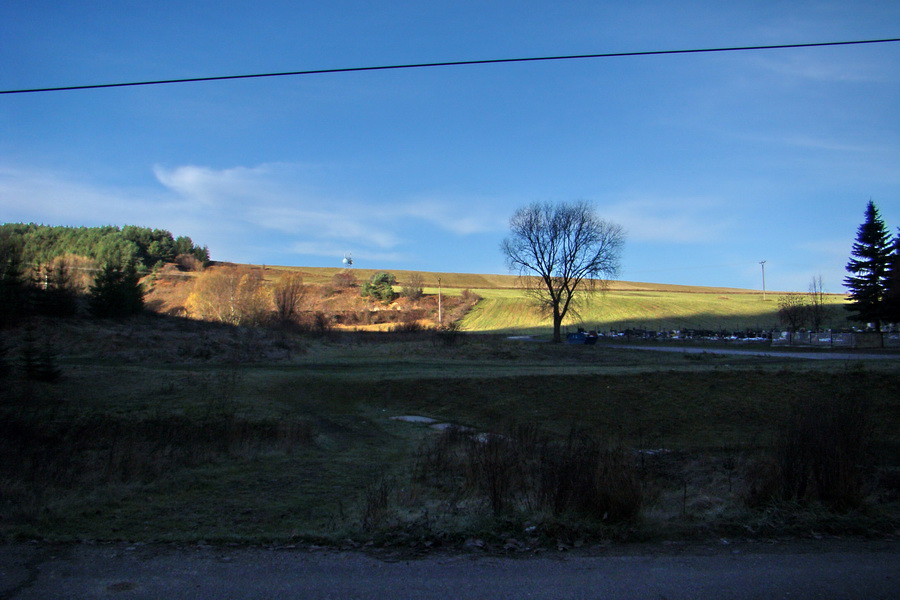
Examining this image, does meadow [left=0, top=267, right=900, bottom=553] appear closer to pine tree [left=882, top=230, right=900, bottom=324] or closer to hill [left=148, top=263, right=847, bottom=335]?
pine tree [left=882, top=230, right=900, bottom=324]

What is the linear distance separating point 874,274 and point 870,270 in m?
0.71

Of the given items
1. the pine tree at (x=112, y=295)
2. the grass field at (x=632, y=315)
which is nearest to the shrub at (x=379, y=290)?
the grass field at (x=632, y=315)

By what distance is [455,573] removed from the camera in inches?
193

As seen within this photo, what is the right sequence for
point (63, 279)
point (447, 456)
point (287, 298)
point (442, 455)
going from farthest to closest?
1. point (287, 298)
2. point (63, 279)
3. point (447, 456)
4. point (442, 455)

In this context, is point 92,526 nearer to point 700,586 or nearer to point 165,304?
point 700,586

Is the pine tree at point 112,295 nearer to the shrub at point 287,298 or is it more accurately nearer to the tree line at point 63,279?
the tree line at point 63,279

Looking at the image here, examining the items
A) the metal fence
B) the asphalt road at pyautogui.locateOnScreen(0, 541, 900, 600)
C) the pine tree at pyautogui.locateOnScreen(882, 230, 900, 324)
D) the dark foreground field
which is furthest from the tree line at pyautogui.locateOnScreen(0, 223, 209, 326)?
the pine tree at pyautogui.locateOnScreen(882, 230, 900, 324)

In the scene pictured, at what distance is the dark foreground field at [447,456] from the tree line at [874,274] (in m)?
33.5

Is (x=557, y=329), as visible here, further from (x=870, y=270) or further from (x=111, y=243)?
(x=111, y=243)

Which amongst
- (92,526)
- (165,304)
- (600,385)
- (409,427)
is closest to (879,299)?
(600,385)

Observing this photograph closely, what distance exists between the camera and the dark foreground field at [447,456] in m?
6.28

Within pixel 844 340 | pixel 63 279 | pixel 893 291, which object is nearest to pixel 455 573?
pixel 63 279

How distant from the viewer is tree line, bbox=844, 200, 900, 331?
47062 millimetres

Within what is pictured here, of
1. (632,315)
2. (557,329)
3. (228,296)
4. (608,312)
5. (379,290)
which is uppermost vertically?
(379,290)
